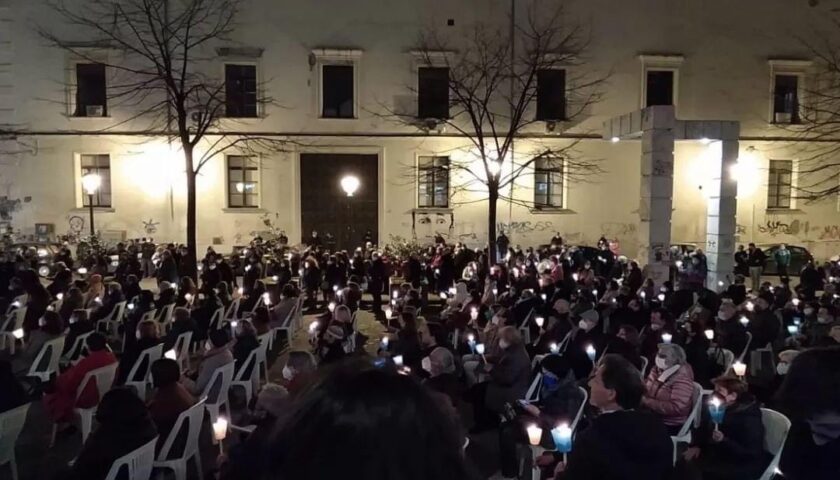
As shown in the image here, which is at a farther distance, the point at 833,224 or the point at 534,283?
the point at 833,224

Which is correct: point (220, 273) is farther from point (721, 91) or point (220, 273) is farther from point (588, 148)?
point (721, 91)

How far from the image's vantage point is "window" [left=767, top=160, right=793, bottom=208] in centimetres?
2769

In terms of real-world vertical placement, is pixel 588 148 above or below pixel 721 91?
below

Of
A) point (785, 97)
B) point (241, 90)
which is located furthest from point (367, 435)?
point (785, 97)

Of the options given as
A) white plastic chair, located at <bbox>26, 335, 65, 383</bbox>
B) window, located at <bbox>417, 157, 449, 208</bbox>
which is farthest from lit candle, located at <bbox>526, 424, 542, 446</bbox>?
window, located at <bbox>417, 157, 449, 208</bbox>

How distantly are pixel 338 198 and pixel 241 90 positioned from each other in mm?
5460

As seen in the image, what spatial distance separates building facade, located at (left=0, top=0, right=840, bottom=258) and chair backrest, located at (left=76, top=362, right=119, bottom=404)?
62.0 ft

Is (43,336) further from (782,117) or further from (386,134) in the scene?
(782,117)

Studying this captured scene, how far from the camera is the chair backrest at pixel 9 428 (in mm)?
5836

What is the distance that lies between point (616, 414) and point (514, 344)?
386 centimetres

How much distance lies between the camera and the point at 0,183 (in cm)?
2559

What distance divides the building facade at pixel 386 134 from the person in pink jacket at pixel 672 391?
803 inches

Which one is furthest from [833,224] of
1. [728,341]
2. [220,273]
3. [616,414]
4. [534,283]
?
[616,414]

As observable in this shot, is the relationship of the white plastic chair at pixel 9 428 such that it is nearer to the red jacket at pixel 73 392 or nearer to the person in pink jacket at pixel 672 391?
the red jacket at pixel 73 392
